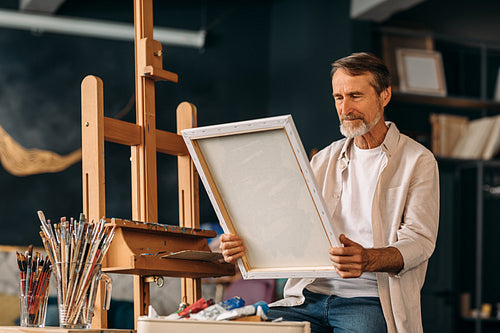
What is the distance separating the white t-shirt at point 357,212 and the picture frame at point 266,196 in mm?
236

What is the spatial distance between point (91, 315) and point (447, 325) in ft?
12.2

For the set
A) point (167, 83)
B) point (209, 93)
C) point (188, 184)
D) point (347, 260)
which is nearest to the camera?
point (347, 260)

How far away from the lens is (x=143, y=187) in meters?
2.32

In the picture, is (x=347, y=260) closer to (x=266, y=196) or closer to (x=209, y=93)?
(x=266, y=196)

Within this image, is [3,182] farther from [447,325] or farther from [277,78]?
[447,325]

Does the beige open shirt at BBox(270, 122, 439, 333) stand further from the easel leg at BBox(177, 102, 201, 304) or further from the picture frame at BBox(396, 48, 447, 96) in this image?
the picture frame at BBox(396, 48, 447, 96)

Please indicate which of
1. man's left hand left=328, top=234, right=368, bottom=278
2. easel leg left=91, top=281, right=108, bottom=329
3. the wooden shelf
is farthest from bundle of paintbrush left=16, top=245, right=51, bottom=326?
the wooden shelf

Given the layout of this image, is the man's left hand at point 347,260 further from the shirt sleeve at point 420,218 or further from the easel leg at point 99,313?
the easel leg at point 99,313

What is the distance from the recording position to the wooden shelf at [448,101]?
16.3 feet

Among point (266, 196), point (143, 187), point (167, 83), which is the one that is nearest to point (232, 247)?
point (266, 196)

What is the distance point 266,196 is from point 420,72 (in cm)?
337

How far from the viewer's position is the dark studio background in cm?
502

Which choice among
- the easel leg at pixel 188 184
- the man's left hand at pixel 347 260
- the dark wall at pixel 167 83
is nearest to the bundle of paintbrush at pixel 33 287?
the easel leg at pixel 188 184

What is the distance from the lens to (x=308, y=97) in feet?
17.4
